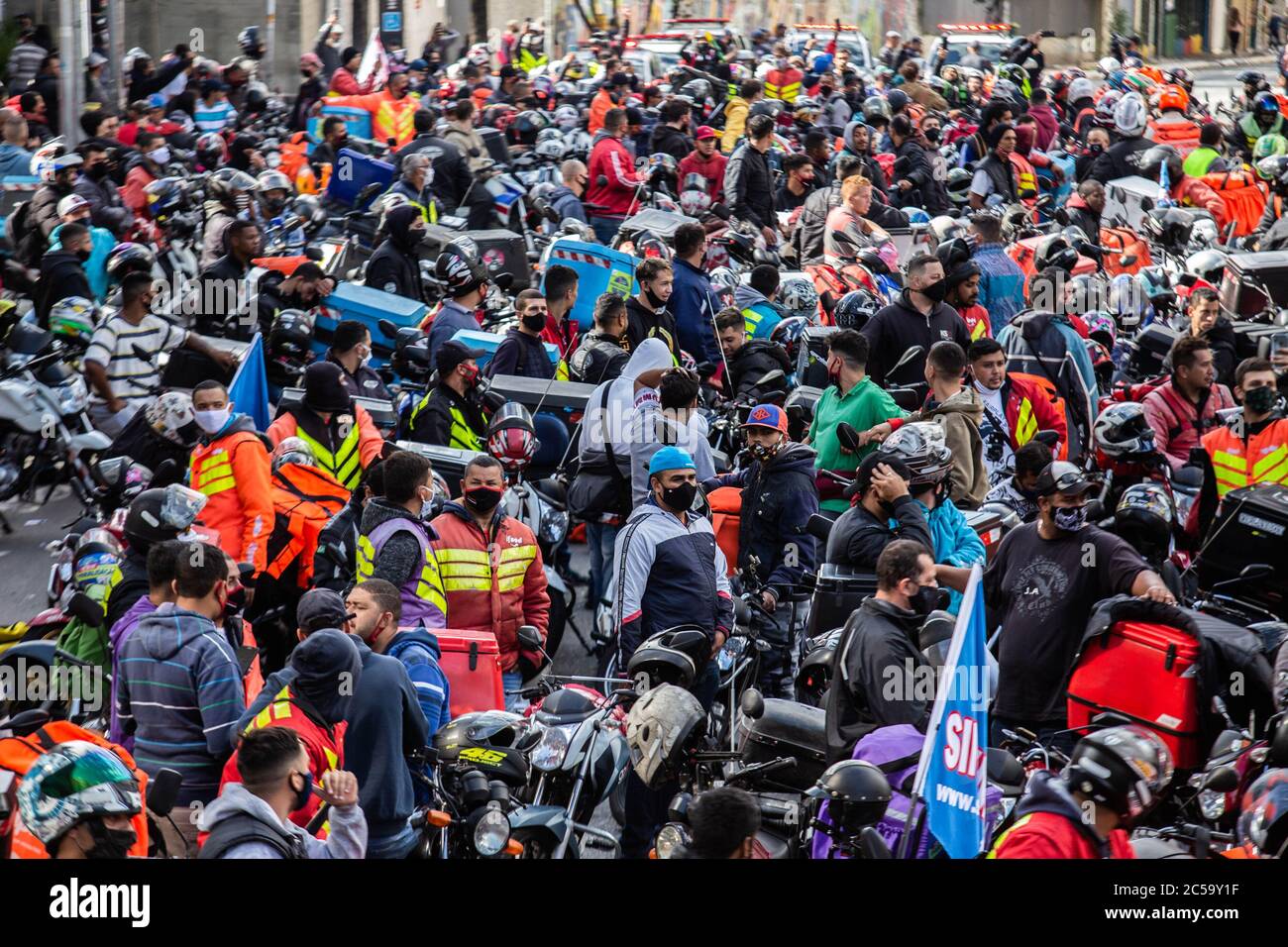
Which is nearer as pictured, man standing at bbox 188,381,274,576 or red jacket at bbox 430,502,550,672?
red jacket at bbox 430,502,550,672

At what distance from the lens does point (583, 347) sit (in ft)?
37.5

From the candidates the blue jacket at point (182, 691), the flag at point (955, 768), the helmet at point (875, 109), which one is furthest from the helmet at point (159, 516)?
the helmet at point (875, 109)

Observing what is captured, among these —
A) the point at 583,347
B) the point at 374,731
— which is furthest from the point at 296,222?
the point at 374,731

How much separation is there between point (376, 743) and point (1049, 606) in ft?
10.1

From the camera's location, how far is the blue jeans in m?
10.2

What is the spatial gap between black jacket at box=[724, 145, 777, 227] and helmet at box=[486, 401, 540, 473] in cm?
834

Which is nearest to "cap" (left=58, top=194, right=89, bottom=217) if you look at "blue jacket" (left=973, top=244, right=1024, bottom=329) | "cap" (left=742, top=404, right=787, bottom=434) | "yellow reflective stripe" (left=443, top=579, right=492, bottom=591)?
"blue jacket" (left=973, top=244, right=1024, bottom=329)

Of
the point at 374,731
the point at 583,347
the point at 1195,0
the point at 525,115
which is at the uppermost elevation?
the point at 1195,0

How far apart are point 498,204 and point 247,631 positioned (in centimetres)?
1140

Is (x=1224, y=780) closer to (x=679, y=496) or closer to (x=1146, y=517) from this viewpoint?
(x=1146, y=517)

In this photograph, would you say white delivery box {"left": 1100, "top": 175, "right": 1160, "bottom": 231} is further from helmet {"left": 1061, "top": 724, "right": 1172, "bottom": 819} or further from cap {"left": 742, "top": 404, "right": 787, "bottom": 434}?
helmet {"left": 1061, "top": 724, "right": 1172, "bottom": 819}

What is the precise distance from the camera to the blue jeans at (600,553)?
33.5 feet

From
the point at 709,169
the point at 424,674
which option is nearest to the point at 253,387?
the point at 424,674
